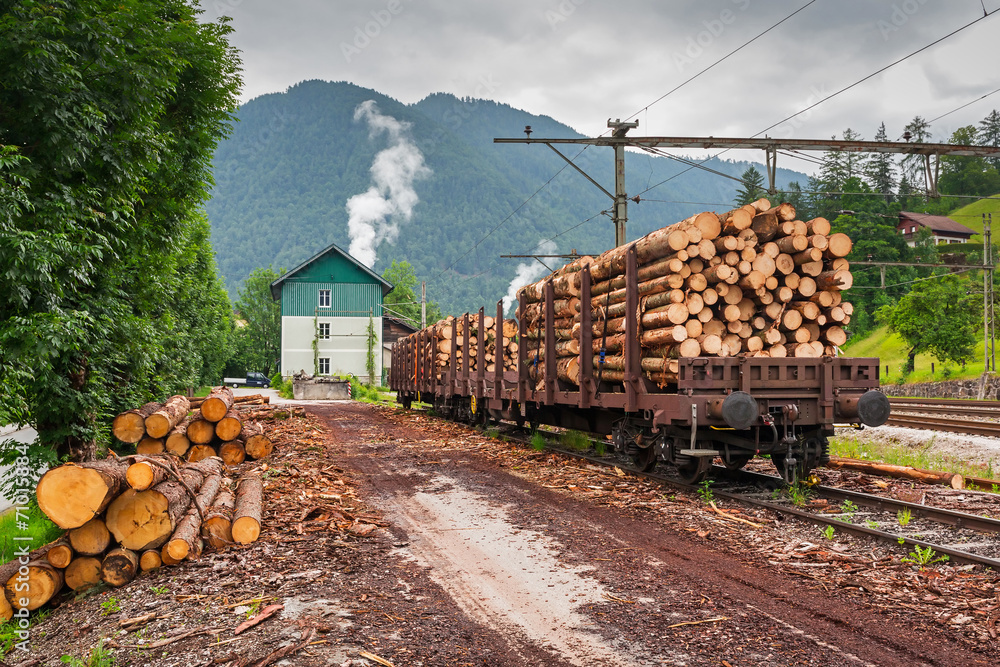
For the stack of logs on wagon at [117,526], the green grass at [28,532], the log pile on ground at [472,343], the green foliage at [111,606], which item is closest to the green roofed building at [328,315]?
the log pile on ground at [472,343]

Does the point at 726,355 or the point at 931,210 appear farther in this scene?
the point at 931,210

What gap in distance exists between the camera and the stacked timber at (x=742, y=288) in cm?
816

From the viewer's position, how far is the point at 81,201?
677 centimetres

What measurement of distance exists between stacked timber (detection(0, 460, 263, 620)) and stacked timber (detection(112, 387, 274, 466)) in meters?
4.12

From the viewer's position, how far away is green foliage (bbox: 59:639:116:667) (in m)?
3.84

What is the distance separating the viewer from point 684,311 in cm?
808

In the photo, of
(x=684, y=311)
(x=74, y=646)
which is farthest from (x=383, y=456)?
(x=74, y=646)

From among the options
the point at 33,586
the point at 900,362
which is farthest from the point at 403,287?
the point at 33,586

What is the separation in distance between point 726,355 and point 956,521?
2.82 m

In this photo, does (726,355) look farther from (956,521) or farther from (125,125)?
(125,125)

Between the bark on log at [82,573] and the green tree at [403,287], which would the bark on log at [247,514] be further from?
the green tree at [403,287]

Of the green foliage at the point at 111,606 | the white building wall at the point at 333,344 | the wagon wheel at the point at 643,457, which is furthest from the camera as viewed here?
the white building wall at the point at 333,344

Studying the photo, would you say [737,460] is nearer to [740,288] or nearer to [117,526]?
[740,288]

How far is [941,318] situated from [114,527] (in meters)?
39.1
